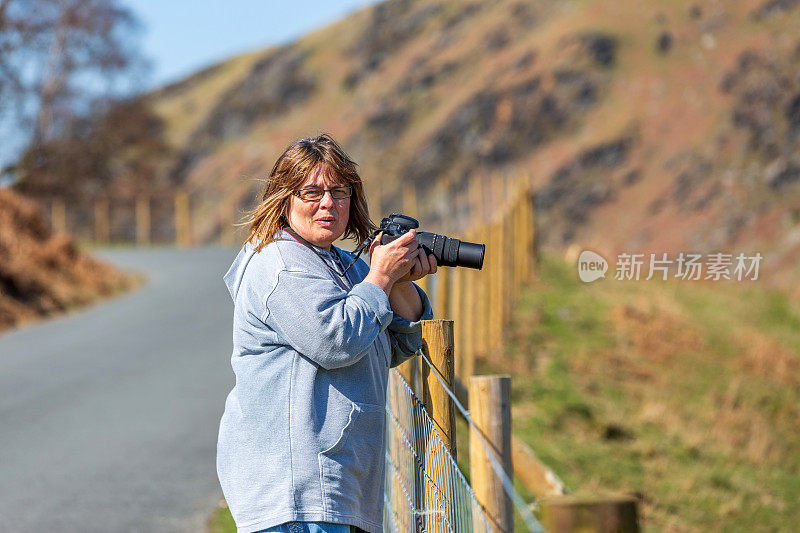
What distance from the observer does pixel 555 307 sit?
51.2 feet

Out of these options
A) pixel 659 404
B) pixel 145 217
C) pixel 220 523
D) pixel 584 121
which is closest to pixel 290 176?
pixel 220 523

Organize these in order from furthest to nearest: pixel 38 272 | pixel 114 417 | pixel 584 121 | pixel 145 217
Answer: pixel 584 121, pixel 145 217, pixel 38 272, pixel 114 417

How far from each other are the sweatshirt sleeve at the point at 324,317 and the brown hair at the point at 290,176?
19cm

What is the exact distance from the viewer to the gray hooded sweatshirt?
252 centimetres

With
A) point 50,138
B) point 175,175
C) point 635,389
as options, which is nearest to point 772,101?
point 50,138

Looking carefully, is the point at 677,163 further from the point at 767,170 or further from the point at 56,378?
the point at 56,378

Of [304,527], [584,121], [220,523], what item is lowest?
[220,523]

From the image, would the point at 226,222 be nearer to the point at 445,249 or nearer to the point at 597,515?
the point at 445,249

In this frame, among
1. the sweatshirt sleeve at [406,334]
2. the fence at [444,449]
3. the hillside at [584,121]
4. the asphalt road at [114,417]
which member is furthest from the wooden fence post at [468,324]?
the hillside at [584,121]

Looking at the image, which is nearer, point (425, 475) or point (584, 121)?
point (425, 475)

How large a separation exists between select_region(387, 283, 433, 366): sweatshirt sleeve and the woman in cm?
9

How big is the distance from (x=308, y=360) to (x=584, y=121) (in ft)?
141

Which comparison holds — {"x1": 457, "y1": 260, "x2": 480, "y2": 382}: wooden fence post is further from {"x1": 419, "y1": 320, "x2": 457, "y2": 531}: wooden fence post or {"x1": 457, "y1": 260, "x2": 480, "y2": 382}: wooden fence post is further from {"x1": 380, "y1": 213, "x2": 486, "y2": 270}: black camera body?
{"x1": 380, "y1": 213, "x2": 486, "y2": 270}: black camera body

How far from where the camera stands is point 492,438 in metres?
3.08
